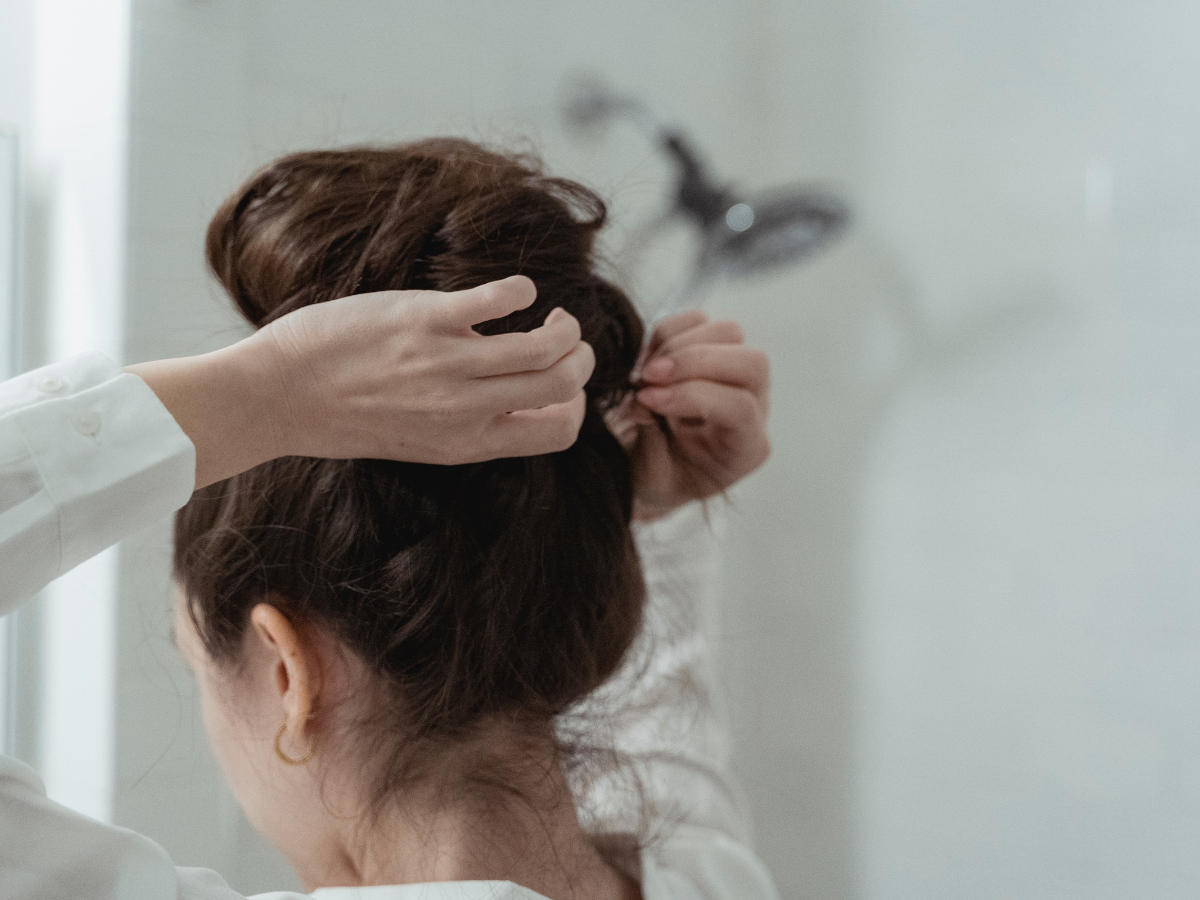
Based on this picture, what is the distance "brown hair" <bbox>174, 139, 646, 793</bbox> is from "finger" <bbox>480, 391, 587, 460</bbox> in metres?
0.06

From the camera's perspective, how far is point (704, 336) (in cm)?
70

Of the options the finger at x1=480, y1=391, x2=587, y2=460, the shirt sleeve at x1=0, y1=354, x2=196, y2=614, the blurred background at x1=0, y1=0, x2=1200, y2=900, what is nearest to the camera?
the shirt sleeve at x1=0, y1=354, x2=196, y2=614

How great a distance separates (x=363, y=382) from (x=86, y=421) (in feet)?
0.40

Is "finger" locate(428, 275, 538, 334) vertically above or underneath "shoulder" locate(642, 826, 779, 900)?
above

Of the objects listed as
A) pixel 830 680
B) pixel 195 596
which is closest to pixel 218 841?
pixel 195 596

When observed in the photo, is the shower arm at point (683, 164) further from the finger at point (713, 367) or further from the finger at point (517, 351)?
the finger at point (517, 351)

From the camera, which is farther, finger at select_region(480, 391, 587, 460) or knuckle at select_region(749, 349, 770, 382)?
knuckle at select_region(749, 349, 770, 382)

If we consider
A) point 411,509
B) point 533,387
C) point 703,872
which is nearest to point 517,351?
point 533,387

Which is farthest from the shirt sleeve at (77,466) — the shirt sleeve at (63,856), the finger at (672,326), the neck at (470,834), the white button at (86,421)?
the finger at (672,326)

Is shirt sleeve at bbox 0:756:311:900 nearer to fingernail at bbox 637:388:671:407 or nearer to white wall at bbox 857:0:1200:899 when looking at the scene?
fingernail at bbox 637:388:671:407

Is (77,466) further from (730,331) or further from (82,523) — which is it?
(730,331)

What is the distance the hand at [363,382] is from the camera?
1.44 feet

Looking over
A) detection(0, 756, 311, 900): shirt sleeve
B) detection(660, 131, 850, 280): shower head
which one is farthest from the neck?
detection(660, 131, 850, 280): shower head

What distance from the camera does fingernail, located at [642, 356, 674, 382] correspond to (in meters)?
0.67
